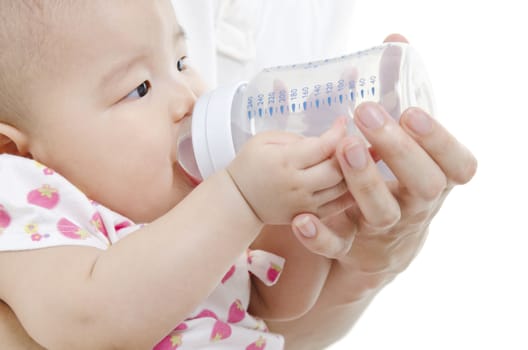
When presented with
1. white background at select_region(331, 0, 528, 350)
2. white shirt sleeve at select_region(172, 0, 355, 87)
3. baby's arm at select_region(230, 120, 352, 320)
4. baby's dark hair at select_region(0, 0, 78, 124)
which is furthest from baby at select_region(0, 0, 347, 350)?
white background at select_region(331, 0, 528, 350)

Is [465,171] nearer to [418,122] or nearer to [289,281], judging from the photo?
[418,122]

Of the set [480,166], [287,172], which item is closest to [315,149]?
[287,172]

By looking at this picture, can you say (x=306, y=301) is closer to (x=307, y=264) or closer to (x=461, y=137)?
(x=307, y=264)

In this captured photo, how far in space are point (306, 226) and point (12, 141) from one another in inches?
15.3

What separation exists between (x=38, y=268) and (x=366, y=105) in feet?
1.31

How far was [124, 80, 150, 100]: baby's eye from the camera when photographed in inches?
39.0

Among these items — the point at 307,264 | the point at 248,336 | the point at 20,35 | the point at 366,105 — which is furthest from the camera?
the point at 307,264

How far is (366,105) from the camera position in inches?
32.8

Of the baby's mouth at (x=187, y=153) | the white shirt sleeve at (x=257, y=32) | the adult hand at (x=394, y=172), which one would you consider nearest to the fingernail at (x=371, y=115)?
the adult hand at (x=394, y=172)

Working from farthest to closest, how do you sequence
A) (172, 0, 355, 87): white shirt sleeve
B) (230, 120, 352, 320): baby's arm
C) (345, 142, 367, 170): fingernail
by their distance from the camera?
(172, 0, 355, 87): white shirt sleeve < (230, 120, 352, 320): baby's arm < (345, 142, 367, 170): fingernail

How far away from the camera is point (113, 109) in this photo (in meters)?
0.97

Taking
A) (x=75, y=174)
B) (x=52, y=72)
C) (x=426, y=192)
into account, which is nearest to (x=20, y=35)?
(x=52, y=72)

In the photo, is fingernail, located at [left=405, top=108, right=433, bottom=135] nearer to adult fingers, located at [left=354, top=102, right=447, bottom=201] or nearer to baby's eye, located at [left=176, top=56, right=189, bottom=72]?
adult fingers, located at [left=354, top=102, right=447, bottom=201]

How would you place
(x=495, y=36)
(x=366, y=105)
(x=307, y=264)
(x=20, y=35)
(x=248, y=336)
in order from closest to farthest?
(x=366, y=105) → (x=20, y=35) → (x=248, y=336) → (x=307, y=264) → (x=495, y=36)
